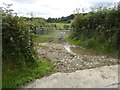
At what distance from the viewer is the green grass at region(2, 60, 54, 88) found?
7469 mm

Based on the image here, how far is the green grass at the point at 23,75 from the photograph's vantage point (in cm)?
747

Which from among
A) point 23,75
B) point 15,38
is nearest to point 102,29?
point 15,38

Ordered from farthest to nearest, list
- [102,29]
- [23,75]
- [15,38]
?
[102,29]
[15,38]
[23,75]

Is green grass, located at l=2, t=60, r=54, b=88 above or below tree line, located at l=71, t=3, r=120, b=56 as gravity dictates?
below

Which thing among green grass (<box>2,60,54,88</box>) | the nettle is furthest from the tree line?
the nettle

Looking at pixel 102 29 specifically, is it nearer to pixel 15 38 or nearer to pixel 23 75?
pixel 15 38

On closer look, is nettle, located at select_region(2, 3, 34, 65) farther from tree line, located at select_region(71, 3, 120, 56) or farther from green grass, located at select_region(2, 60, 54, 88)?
tree line, located at select_region(71, 3, 120, 56)

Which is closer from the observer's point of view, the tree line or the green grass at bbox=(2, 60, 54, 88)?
the green grass at bbox=(2, 60, 54, 88)

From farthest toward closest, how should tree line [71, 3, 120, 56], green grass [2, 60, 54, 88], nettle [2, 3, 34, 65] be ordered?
tree line [71, 3, 120, 56] → nettle [2, 3, 34, 65] → green grass [2, 60, 54, 88]

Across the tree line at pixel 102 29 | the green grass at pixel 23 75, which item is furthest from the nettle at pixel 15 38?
the tree line at pixel 102 29

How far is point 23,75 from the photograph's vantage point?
8.07 metres

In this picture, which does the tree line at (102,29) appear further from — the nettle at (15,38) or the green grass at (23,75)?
the nettle at (15,38)

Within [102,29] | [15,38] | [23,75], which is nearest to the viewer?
[23,75]

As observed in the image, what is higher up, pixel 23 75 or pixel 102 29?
pixel 102 29
